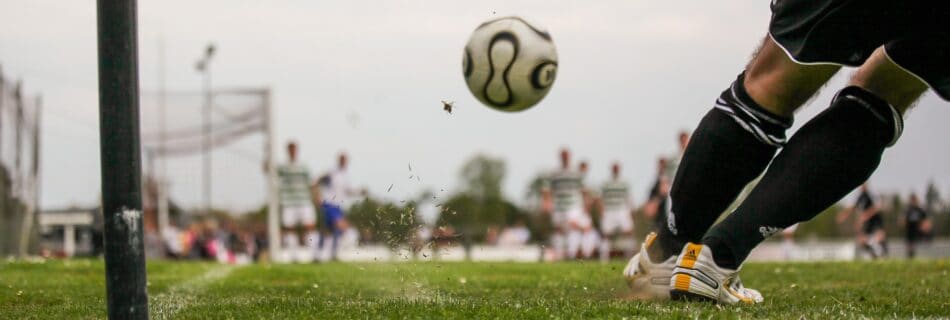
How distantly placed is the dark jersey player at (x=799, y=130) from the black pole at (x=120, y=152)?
2.03 m

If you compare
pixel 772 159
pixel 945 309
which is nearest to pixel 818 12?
pixel 772 159

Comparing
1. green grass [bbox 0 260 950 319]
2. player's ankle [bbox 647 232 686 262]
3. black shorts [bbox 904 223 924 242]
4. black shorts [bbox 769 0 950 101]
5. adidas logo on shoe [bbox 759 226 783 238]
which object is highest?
black shorts [bbox 769 0 950 101]

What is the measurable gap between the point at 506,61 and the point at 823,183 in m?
1.25

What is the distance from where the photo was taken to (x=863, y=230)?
2122cm

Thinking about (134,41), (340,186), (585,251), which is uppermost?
(134,41)

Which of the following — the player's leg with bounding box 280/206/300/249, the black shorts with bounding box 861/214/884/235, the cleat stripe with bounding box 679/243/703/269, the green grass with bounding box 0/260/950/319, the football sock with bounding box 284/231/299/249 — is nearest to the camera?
the green grass with bounding box 0/260/950/319

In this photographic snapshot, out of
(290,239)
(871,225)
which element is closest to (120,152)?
(290,239)

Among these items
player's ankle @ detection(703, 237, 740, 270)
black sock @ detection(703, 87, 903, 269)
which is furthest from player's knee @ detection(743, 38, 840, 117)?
player's ankle @ detection(703, 237, 740, 270)

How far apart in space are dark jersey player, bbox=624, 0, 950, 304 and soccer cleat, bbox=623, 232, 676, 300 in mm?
98

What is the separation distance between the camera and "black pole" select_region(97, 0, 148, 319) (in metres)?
2.81

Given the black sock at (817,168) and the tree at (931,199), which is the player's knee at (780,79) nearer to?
the black sock at (817,168)

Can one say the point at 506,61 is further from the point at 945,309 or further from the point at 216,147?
the point at 216,147

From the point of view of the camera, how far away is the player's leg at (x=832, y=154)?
3.81 metres

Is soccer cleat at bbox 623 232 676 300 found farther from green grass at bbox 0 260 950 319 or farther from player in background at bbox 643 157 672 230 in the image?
player in background at bbox 643 157 672 230
